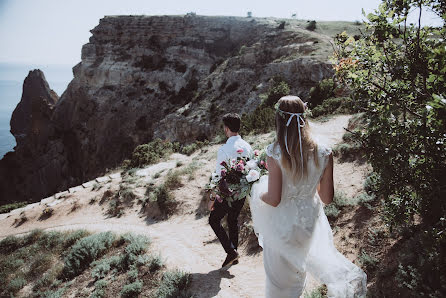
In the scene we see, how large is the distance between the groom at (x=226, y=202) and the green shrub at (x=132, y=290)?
5.67 ft

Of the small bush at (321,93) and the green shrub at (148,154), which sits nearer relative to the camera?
the green shrub at (148,154)

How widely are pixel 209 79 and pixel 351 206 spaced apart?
31.9 m

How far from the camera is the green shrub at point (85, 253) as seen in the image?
6352 mm

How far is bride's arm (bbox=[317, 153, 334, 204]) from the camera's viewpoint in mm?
2623

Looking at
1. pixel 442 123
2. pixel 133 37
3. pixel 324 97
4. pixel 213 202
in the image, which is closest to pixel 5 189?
pixel 133 37

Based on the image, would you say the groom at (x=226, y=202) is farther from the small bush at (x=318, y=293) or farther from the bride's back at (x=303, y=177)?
the small bush at (x=318, y=293)

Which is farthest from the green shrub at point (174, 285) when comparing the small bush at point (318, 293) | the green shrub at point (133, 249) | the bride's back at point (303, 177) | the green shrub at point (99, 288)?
the bride's back at point (303, 177)

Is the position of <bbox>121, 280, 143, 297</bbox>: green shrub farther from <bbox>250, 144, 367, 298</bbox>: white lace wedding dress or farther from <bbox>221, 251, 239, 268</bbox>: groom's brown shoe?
<bbox>250, 144, 367, 298</bbox>: white lace wedding dress

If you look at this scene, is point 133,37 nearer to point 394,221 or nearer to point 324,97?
point 324,97

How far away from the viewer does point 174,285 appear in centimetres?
477

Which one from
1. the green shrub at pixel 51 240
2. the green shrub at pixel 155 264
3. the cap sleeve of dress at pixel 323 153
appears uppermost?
the cap sleeve of dress at pixel 323 153

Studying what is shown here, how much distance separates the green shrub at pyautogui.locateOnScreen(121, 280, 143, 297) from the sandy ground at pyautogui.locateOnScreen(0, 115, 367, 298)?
75cm

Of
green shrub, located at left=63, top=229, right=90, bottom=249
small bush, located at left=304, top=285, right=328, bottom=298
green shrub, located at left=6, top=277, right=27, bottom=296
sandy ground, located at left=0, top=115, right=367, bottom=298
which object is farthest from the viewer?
green shrub, located at left=63, top=229, right=90, bottom=249

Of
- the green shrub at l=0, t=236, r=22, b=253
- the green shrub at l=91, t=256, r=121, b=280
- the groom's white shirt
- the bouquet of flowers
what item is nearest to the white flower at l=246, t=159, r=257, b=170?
the bouquet of flowers
